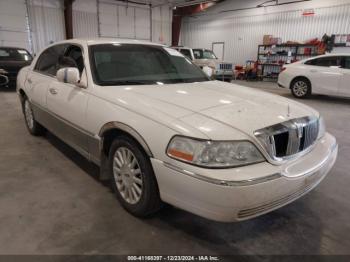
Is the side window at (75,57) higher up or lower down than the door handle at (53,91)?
higher up

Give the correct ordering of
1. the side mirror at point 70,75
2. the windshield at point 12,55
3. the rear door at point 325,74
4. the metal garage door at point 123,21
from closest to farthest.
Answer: the side mirror at point 70,75 → the rear door at point 325,74 → the windshield at point 12,55 → the metal garage door at point 123,21

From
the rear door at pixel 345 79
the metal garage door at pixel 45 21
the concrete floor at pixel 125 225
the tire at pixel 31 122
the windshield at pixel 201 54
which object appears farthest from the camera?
the metal garage door at pixel 45 21

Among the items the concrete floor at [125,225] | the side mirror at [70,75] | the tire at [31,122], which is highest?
the side mirror at [70,75]

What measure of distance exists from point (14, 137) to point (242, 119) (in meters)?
3.50

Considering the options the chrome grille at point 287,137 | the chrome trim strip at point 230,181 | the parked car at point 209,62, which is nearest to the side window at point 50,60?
the chrome trim strip at point 230,181

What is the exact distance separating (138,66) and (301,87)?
20.9 feet

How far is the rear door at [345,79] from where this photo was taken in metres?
6.70

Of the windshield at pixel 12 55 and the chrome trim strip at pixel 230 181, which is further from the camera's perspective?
the windshield at pixel 12 55

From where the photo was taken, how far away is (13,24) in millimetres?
11586

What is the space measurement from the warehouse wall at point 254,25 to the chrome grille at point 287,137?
11651 mm

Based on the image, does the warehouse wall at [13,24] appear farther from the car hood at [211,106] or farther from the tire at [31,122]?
the car hood at [211,106]

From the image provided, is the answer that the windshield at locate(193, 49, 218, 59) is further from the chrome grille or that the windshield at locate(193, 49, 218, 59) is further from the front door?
the chrome grille

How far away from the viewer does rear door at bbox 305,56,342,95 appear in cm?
687

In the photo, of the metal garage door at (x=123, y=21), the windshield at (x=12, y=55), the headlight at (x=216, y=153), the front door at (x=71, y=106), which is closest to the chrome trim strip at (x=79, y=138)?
the front door at (x=71, y=106)
